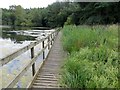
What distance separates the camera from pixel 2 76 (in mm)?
7633

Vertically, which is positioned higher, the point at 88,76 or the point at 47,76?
the point at 88,76

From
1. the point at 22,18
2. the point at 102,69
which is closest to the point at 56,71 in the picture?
the point at 102,69

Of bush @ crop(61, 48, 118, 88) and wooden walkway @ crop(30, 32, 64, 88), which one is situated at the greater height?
bush @ crop(61, 48, 118, 88)

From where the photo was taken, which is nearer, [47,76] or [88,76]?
[88,76]

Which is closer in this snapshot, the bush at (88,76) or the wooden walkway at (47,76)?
the bush at (88,76)

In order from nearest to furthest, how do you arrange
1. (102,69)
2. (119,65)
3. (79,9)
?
(102,69)
(119,65)
(79,9)

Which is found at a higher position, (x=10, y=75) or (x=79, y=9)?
(x=79, y=9)

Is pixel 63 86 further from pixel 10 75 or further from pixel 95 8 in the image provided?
pixel 95 8

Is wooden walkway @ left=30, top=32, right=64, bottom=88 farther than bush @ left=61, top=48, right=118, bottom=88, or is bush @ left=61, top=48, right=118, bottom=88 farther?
wooden walkway @ left=30, top=32, right=64, bottom=88

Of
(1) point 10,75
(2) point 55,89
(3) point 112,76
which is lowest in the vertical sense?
(1) point 10,75

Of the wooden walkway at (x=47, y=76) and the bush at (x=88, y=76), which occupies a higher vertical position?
the bush at (x=88, y=76)

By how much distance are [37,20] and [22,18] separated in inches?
511

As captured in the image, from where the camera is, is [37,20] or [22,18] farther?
[22,18]

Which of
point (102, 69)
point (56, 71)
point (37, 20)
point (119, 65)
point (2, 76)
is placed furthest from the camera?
point (37, 20)
